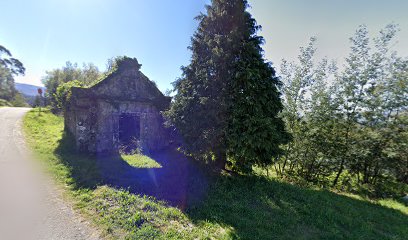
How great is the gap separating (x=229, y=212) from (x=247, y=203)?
107 cm

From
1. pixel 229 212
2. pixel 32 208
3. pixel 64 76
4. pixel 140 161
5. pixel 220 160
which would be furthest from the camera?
pixel 64 76

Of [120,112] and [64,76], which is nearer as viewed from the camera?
[120,112]

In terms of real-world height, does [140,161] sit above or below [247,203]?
above

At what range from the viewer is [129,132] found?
42.2ft

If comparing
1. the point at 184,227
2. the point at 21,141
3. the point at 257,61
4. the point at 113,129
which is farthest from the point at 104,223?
the point at 21,141

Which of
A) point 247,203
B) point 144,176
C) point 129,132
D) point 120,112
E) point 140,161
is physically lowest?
point 247,203

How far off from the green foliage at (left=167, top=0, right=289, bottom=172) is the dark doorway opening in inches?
155

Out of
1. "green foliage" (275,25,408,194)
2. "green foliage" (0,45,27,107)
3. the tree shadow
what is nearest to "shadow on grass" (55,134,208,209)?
the tree shadow

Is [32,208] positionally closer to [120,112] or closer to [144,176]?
[144,176]

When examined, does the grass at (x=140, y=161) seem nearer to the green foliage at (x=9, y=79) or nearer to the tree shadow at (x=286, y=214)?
the tree shadow at (x=286, y=214)

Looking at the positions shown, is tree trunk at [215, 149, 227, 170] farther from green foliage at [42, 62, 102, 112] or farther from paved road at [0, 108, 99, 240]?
green foliage at [42, 62, 102, 112]

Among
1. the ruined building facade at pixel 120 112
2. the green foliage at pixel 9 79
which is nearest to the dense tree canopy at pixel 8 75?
the green foliage at pixel 9 79

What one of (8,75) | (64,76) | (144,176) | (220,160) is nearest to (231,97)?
(220,160)

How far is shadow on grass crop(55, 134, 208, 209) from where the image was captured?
701cm
